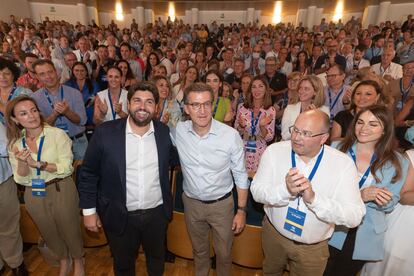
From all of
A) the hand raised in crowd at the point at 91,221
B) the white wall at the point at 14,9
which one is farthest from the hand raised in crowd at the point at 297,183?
the white wall at the point at 14,9

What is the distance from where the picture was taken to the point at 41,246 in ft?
7.84

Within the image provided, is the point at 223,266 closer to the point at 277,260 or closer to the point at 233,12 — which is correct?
the point at 277,260

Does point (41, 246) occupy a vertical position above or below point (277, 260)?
below

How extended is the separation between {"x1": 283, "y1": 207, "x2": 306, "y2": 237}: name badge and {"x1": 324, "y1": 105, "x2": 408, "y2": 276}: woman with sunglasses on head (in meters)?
0.41

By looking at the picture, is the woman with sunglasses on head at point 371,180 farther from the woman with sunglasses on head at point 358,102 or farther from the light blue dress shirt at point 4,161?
the light blue dress shirt at point 4,161

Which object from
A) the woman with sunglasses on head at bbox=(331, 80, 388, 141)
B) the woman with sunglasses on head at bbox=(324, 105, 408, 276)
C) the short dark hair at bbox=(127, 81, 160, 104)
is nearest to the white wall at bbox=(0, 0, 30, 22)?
the short dark hair at bbox=(127, 81, 160, 104)

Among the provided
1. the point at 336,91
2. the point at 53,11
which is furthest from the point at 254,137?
the point at 53,11

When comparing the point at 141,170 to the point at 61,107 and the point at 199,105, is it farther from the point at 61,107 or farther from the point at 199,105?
the point at 61,107

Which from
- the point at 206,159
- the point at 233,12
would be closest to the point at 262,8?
the point at 233,12

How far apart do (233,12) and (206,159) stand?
20.8 m

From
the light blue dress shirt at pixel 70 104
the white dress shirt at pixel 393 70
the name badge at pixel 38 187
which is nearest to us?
the name badge at pixel 38 187

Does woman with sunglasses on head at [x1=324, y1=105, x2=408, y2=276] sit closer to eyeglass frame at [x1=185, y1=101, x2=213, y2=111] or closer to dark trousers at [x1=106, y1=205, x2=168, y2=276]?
eyeglass frame at [x1=185, y1=101, x2=213, y2=111]

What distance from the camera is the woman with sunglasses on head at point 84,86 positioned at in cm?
346

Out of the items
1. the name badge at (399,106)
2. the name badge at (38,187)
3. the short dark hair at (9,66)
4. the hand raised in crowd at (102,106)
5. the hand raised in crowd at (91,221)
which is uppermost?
the short dark hair at (9,66)
